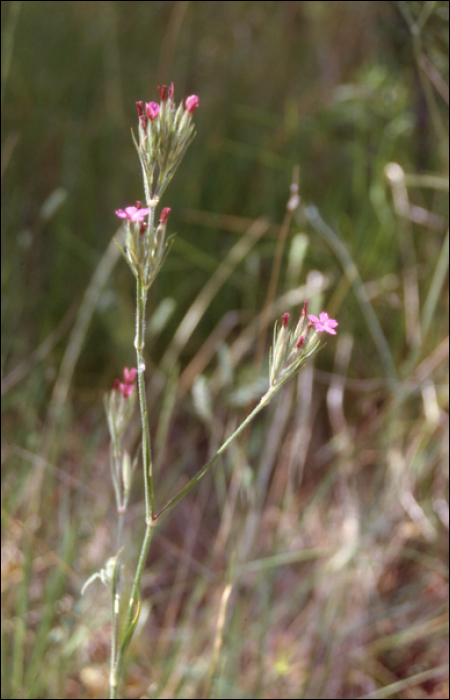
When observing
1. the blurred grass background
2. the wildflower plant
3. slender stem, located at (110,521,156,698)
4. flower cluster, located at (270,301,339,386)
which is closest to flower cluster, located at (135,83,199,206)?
the wildflower plant

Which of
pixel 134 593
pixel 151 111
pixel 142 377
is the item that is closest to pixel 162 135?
pixel 151 111

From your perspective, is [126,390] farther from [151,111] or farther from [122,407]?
[151,111]

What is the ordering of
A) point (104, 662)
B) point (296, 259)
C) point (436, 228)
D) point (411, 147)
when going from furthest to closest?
1. point (411, 147)
2. point (436, 228)
3. point (296, 259)
4. point (104, 662)

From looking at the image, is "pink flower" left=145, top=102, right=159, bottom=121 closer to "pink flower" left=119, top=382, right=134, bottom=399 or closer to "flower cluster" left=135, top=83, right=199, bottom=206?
"flower cluster" left=135, top=83, right=199, bottom=206

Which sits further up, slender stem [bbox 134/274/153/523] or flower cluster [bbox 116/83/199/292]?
flower cluster [bbox 116/83/199/292]

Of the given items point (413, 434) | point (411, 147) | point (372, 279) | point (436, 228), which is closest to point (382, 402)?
point (413, 434)

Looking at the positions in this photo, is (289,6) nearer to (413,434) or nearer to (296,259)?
(296,259)
